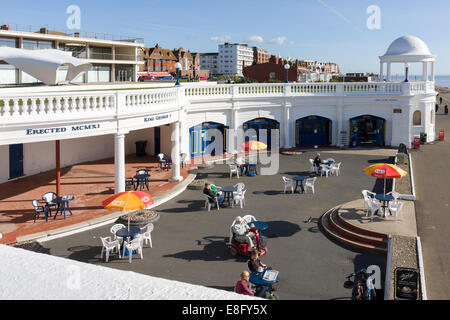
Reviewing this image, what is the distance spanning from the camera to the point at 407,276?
372 inches

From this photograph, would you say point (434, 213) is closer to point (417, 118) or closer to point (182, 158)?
point (182, 158)

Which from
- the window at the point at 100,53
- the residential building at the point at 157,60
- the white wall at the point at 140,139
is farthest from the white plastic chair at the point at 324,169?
the residential building at the point at 157,60

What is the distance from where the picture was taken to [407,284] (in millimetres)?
9430

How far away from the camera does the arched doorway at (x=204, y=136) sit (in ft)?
90.2

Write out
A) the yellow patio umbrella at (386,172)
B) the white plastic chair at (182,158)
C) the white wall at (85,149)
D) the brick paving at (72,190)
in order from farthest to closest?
the white plastic chair at (182,158) → the white wall at (85,149) → the yellow patio umbrella at (386,172) → the brick paving at (72,190)

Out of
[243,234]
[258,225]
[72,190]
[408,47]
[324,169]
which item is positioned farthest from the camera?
[408,47]

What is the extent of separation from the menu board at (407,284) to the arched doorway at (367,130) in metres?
23.6

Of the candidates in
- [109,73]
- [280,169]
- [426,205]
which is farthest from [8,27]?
[426,205]

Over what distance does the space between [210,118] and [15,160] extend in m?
12.0

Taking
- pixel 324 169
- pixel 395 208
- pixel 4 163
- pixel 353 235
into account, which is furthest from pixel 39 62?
pixel 395 208

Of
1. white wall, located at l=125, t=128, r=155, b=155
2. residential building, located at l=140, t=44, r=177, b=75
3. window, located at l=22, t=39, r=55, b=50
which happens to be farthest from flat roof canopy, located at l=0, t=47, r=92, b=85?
residential building, located at l=140, t=44, r=177, b=75

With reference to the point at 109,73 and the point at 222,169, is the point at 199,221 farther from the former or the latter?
the point at 109,73

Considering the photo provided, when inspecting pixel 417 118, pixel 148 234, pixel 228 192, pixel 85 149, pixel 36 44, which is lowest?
pixel 148 234

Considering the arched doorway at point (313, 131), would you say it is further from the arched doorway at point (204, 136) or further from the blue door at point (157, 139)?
the blue door at point (157, 139)
